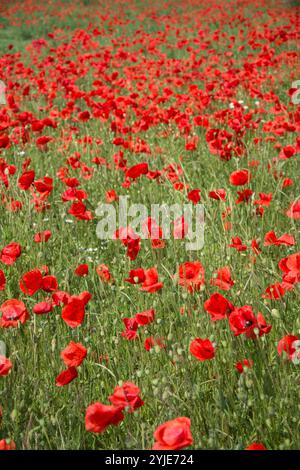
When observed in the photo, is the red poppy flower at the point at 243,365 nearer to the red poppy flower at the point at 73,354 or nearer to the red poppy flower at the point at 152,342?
the red poppy flower at the point at 152,342

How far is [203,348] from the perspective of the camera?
167 centimetres

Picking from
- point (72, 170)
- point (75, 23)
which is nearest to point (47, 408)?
point (72, 170)

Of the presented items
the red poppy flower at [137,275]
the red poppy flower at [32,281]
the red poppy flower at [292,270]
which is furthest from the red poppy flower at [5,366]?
the red poppy flower at [292,270]

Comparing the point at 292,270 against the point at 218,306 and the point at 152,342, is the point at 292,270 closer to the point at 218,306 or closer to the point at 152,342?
the point at 218,306

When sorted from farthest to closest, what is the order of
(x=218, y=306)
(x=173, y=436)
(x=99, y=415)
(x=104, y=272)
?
1. (x=104, y=272)
2. (x=218, y=306)
3. (x=99, y=415)
4. (x=173, y=436)

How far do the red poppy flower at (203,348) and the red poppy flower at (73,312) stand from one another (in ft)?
1.21

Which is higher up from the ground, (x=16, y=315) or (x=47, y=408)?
(x=16, y=315)

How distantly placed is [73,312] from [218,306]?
1.42ft

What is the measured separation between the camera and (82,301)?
1.83 metres

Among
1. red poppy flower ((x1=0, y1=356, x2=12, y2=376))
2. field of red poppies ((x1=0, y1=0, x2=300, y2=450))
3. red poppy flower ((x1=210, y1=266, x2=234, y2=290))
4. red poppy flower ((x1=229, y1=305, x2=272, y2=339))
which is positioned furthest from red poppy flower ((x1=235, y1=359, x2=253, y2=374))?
red poppy flower ((x1=0, y1=356, x2=12, y2=376))

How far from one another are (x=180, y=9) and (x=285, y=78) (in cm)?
1111

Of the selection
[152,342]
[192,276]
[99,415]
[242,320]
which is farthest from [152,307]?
[99,415]

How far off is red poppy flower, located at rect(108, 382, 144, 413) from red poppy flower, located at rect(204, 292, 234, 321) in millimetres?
367
